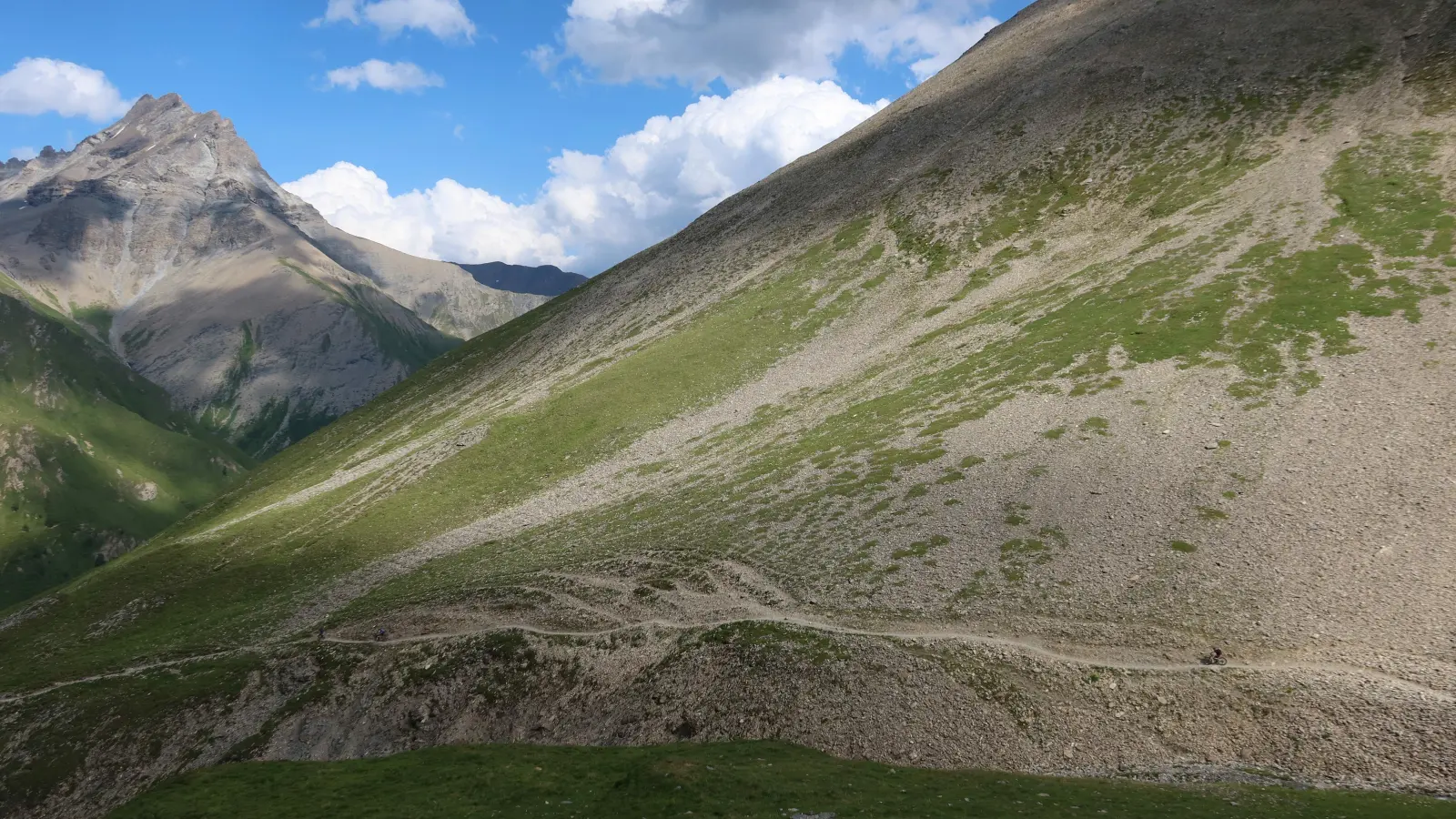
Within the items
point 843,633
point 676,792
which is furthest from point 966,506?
point 676,792

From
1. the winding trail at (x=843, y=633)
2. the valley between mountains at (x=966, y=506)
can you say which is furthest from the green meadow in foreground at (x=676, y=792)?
the winding trail at (x=843, y=633)

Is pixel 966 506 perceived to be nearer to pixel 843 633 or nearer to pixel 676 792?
pixel 843 633

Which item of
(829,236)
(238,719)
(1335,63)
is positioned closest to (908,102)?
(829,236)

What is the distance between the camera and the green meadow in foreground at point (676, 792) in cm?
2866

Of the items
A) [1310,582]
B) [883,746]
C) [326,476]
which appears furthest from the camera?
[326,476]

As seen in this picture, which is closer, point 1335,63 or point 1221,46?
point 1335,63

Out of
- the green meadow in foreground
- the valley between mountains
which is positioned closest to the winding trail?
the valley between mountains

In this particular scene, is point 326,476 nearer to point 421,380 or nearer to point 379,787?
point 421,380

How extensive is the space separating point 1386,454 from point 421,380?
6081 inches

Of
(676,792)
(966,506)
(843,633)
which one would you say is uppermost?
(676,792)

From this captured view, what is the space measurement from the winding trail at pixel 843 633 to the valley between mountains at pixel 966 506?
251 millimetres

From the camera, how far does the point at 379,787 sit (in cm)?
3894

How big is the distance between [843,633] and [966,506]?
16.3m

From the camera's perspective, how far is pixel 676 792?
3284cm
